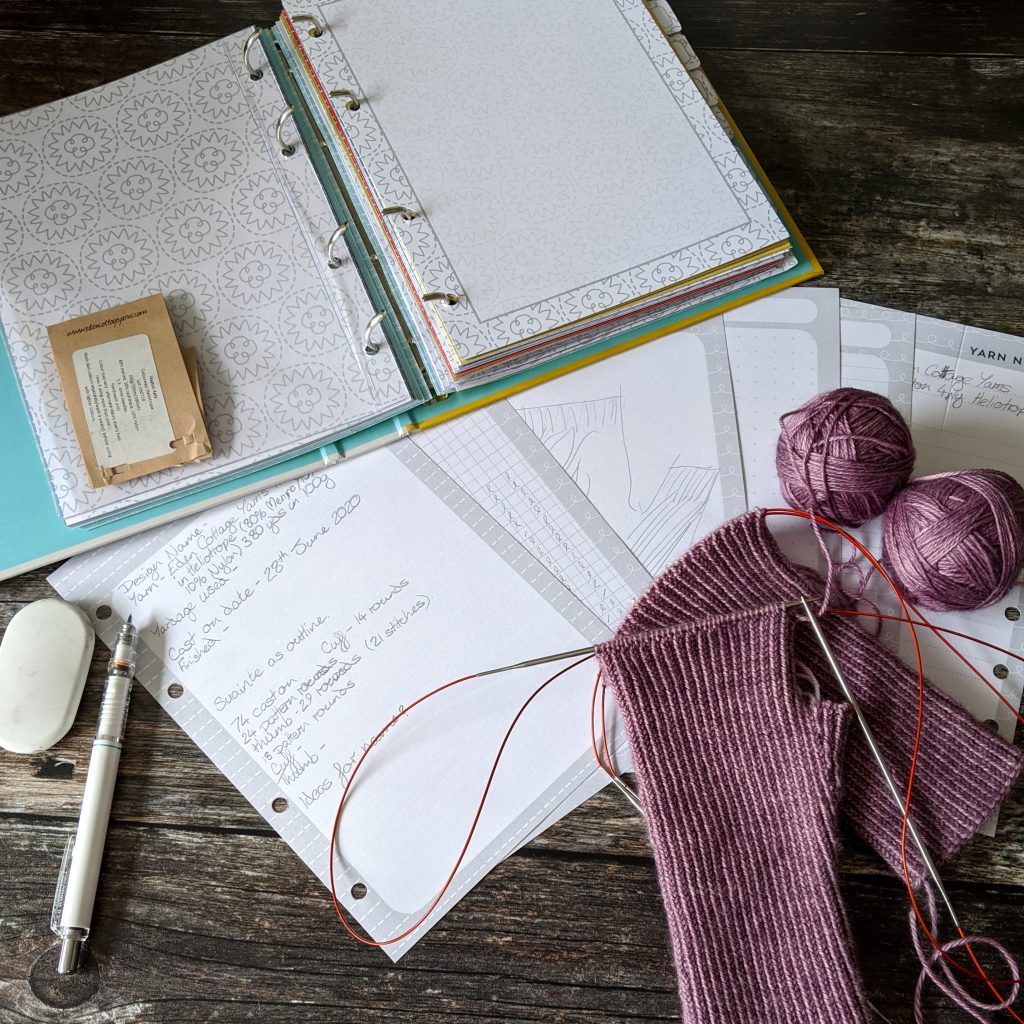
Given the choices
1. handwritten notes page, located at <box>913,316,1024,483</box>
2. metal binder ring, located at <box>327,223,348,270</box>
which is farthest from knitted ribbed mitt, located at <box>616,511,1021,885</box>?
metal binder ring, located at <box>327,223,348,270</box>

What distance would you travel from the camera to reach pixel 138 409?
0.73 m

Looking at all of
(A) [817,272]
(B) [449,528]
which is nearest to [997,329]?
(A) [817,272]

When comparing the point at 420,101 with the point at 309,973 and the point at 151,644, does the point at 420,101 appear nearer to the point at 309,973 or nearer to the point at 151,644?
the point at 151,644

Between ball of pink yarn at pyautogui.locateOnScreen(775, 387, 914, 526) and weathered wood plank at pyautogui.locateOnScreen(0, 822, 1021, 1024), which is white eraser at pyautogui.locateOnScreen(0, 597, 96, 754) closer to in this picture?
weathered wood plank at pyautogui.locateOnScreen(0, 822, 1021, 1024)

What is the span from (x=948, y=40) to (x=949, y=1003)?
33.1 inches

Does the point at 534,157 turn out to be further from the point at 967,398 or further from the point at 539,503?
the point at 967,398

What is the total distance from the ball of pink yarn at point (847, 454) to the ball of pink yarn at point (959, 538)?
0.08ft

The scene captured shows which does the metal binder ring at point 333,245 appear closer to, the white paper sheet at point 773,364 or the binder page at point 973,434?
the white paper sheet at point 773,364

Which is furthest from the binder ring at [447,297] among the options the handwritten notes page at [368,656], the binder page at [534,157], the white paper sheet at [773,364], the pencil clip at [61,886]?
the pencil clip at [61,886]

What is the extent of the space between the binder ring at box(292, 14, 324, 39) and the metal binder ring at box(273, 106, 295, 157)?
7 centimetres

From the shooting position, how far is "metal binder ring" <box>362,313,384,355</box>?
74cm

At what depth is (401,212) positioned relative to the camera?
0.76m

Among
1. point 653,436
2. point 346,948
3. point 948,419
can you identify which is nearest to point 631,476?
point 653,436

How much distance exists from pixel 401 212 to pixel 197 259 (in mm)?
182
